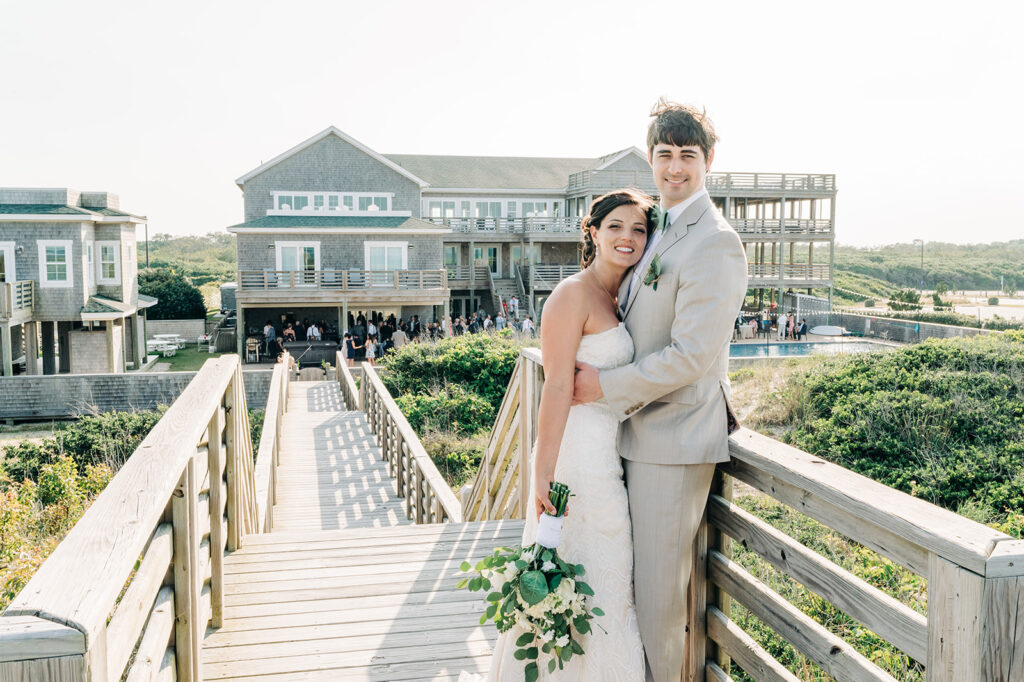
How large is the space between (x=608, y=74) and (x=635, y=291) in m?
16.9

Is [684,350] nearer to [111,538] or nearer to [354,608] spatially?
[111,538]

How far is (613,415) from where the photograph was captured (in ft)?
9.22

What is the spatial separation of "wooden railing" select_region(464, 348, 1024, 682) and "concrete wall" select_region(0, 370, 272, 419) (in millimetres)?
20579

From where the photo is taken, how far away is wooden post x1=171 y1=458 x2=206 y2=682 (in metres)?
2.67

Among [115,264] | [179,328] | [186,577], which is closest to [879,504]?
[186,577]

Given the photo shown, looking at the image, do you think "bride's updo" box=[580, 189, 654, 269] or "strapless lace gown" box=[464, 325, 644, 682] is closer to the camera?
"strapless lace gown" box=[464, 325, 644, 682]

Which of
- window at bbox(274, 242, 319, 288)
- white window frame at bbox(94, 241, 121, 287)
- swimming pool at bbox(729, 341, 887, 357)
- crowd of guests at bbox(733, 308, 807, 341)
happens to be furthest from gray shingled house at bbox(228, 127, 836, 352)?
swimming pool at bbox(729, 341, 887, 357)

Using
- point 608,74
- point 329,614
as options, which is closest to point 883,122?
point 608,74

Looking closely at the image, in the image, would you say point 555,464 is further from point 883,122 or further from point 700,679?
point 883,122

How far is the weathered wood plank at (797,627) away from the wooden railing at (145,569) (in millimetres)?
1727

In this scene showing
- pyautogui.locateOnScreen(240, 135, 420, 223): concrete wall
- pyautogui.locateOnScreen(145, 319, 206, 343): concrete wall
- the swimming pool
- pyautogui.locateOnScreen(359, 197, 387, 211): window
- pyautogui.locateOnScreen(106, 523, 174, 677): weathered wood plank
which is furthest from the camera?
pyautogui.locateOnScreen(145, 319, 206, 343): concrete wall

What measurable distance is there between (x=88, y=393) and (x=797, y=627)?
23.1m

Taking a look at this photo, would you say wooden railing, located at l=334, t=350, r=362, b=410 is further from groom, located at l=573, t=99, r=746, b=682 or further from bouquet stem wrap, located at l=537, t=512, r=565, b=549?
groom, located at l=573, t=99, r=746, b=682

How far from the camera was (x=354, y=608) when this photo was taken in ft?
13.5
